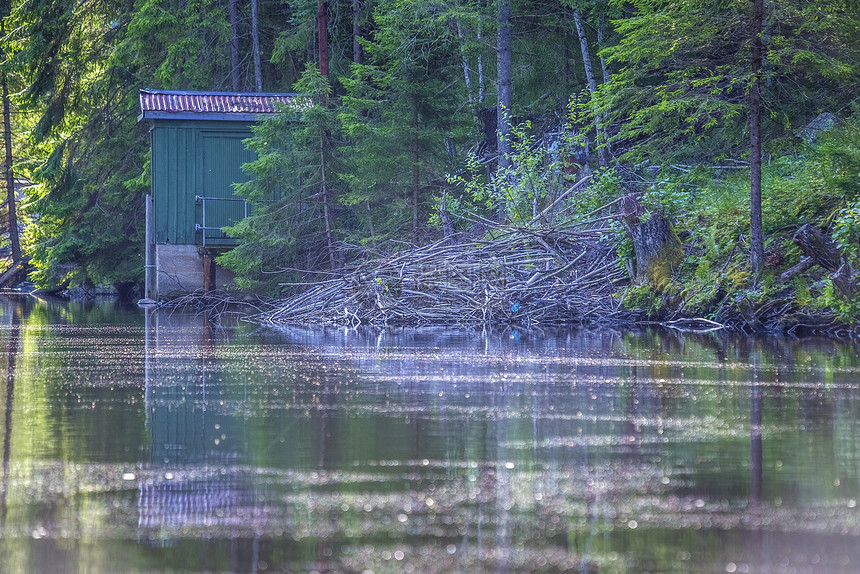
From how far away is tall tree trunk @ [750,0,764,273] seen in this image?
15.6m

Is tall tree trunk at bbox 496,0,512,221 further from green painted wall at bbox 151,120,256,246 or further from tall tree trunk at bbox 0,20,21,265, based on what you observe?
tall tree trunk at bbox 0,20,21,265

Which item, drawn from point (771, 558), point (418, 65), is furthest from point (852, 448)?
point (418, 65)

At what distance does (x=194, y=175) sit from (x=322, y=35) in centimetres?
477

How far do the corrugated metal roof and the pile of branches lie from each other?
31.6ft

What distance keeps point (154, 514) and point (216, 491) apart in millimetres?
419

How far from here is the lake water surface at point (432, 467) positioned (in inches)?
143

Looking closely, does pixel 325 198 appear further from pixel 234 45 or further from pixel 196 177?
pixel 234 45

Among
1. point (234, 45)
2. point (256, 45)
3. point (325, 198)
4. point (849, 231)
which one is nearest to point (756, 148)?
point (849, 231)

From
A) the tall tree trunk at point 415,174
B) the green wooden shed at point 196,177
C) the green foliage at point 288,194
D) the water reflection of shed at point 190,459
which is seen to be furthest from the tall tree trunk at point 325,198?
the water reflection of shed at point 190,459

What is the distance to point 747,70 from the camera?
16.2 meters

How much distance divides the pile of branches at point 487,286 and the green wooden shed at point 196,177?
9368 millimetres

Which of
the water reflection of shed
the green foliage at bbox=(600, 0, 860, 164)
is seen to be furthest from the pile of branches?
the water reflection of shed

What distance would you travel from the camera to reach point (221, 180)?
2783cm

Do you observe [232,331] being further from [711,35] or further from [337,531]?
[337,531]
